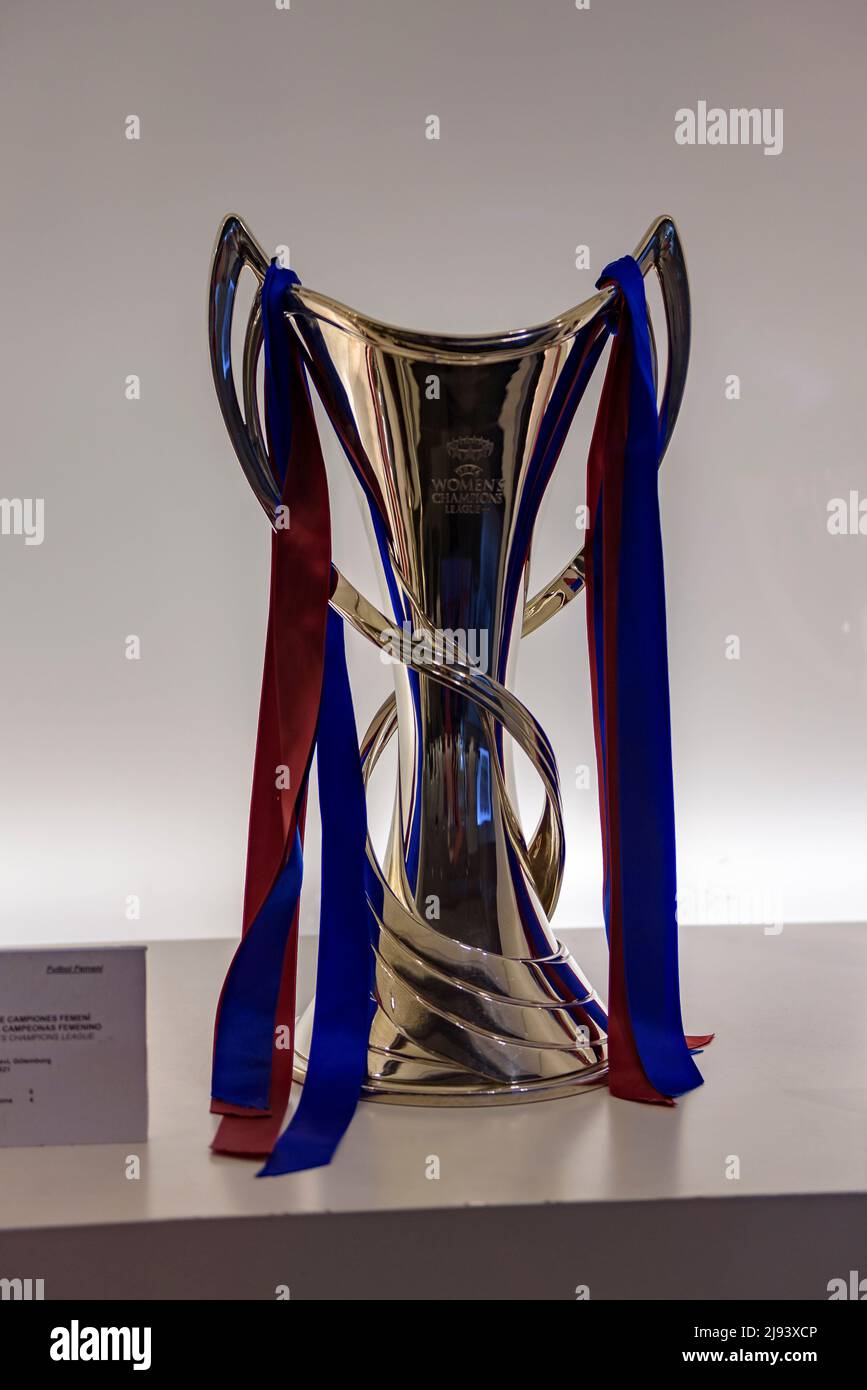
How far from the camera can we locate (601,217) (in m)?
1.83

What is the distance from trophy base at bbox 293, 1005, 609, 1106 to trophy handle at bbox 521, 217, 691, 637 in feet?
1.16

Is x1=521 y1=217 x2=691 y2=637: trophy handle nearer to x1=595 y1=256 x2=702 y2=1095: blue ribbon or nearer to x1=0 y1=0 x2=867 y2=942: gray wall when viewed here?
x1=595 y1=256 x2=702 y2=1095: blue ribbon

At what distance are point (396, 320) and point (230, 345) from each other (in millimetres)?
900

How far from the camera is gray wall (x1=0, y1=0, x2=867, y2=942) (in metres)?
1.78

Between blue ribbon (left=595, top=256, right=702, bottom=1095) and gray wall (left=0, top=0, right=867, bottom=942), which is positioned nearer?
blue ribbon (left=595, top=256, right=702, bottom=1095)

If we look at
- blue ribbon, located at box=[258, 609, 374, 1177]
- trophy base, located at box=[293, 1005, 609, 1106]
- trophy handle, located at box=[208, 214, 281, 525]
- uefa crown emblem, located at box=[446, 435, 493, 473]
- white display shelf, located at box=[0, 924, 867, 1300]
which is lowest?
white display shelf, located at box=[0, 924, 867, 1300]

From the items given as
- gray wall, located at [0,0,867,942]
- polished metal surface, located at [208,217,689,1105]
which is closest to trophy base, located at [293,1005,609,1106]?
polished metal surface, located at [208,217,689,1105]

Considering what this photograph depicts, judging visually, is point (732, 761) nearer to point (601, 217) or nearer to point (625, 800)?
point (601, 217)

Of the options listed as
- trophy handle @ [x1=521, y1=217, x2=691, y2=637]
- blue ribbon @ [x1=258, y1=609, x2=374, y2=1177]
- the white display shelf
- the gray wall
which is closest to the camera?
the white display shelf

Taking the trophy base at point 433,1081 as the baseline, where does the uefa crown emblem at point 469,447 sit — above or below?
above

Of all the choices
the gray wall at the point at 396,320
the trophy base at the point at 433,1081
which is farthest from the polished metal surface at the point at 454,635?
the gray wall at the point at 396,320

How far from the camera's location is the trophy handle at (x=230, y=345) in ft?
3.20

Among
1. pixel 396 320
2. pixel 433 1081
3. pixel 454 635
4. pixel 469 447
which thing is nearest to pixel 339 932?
pixel 433 1081

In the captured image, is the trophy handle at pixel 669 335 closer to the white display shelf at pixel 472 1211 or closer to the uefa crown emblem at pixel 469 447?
the uefa crown emblem at pixel 469 447
